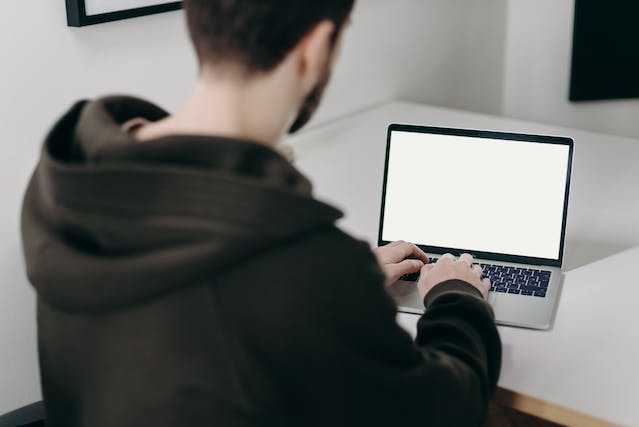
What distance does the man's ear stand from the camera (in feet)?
2.75

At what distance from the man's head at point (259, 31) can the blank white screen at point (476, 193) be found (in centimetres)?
73

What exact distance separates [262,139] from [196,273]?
172mm

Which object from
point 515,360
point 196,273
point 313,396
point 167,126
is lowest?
point 515,360

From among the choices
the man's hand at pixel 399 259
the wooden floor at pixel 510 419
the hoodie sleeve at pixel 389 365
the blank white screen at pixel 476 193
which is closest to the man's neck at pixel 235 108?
the hoodie sleeve at pixel 389 365

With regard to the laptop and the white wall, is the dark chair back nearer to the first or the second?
the laptop

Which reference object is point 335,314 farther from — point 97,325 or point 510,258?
point 510,258

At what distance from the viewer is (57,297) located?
841mm

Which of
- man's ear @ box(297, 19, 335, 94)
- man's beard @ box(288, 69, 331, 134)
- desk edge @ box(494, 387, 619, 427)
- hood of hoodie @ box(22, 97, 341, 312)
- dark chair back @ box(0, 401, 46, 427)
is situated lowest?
desk edge @ box(494, 387, 619, 427)

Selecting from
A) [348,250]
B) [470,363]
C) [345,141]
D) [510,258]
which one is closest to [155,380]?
[348,250]

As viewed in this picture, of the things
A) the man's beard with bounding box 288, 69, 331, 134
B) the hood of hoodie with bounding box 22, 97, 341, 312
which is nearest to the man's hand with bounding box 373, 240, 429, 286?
the man's beard with bounding box 288, 69, 331, 134

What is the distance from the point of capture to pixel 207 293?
30.1 inches

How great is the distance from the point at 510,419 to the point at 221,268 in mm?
1451

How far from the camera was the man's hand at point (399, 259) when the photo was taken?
140 centimetres

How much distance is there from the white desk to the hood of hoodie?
530 millimetres
